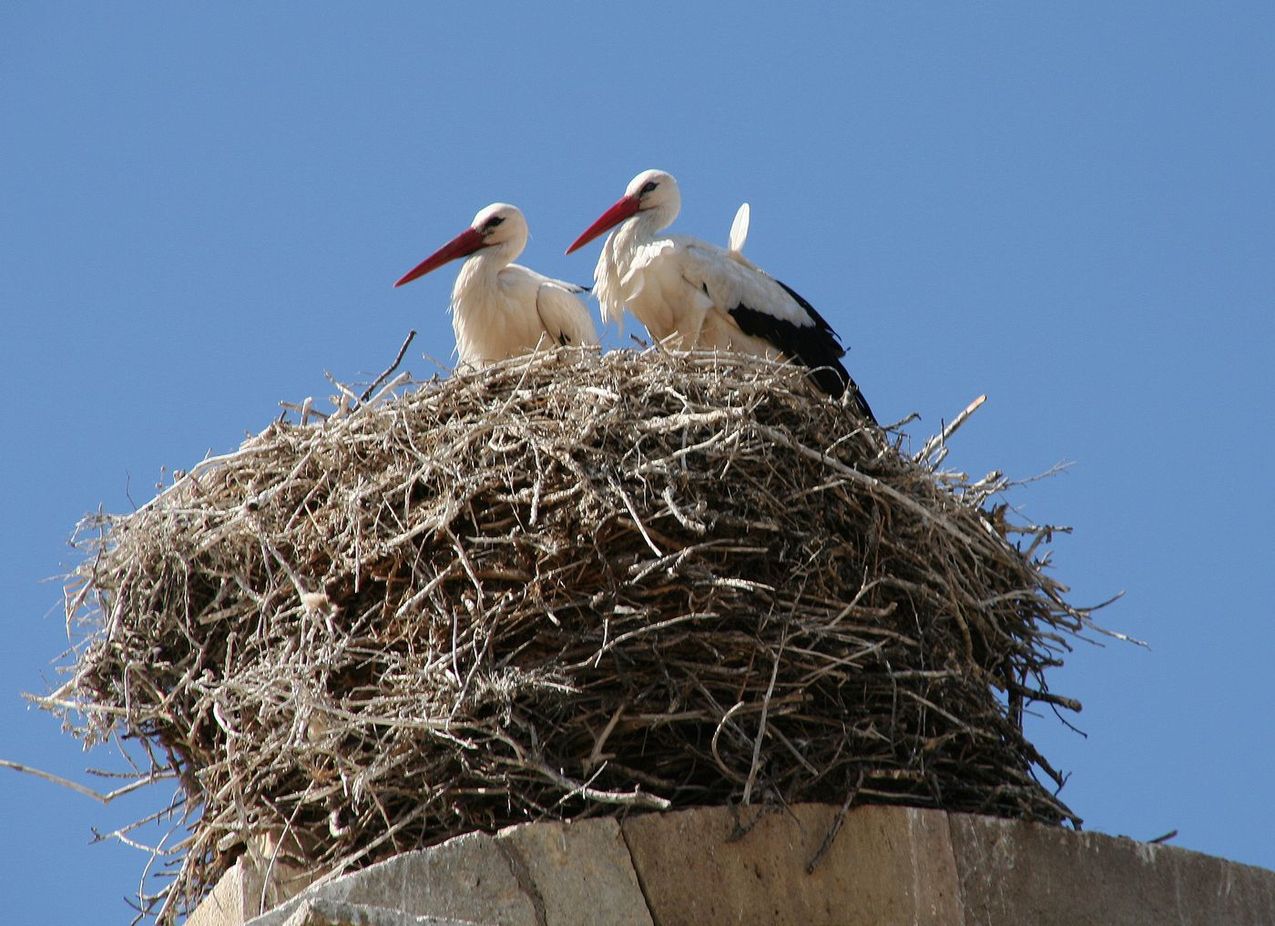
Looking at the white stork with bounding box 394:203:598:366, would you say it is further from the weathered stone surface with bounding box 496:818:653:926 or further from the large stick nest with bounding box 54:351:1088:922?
the weathered stone surface with bounding box 496:818:653:926

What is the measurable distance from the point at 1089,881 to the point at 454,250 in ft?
13.5

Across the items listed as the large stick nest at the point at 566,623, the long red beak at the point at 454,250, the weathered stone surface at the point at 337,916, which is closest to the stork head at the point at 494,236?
the long red beak at the point at 454,250

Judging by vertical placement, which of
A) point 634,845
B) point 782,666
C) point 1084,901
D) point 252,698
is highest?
point 252,698

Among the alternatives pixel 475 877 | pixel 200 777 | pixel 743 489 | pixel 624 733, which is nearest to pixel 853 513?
pixel 743 489

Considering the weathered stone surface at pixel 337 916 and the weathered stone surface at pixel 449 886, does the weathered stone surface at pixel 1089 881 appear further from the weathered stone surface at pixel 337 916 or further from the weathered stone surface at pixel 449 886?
the weathered stone surface at pixel 337 916

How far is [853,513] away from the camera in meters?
5.43

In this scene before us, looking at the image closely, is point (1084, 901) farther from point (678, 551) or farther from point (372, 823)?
point (372, 823)

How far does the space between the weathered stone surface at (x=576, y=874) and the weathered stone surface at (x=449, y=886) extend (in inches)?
1.6

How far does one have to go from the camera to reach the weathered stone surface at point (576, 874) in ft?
15.1

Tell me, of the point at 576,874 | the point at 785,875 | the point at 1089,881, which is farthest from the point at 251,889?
the point at 1089,881

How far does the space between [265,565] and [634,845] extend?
4.57 feet

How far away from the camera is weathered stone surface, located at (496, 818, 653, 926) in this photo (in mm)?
4605

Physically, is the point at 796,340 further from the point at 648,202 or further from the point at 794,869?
the point at 794,869

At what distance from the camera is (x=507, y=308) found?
299 inches
